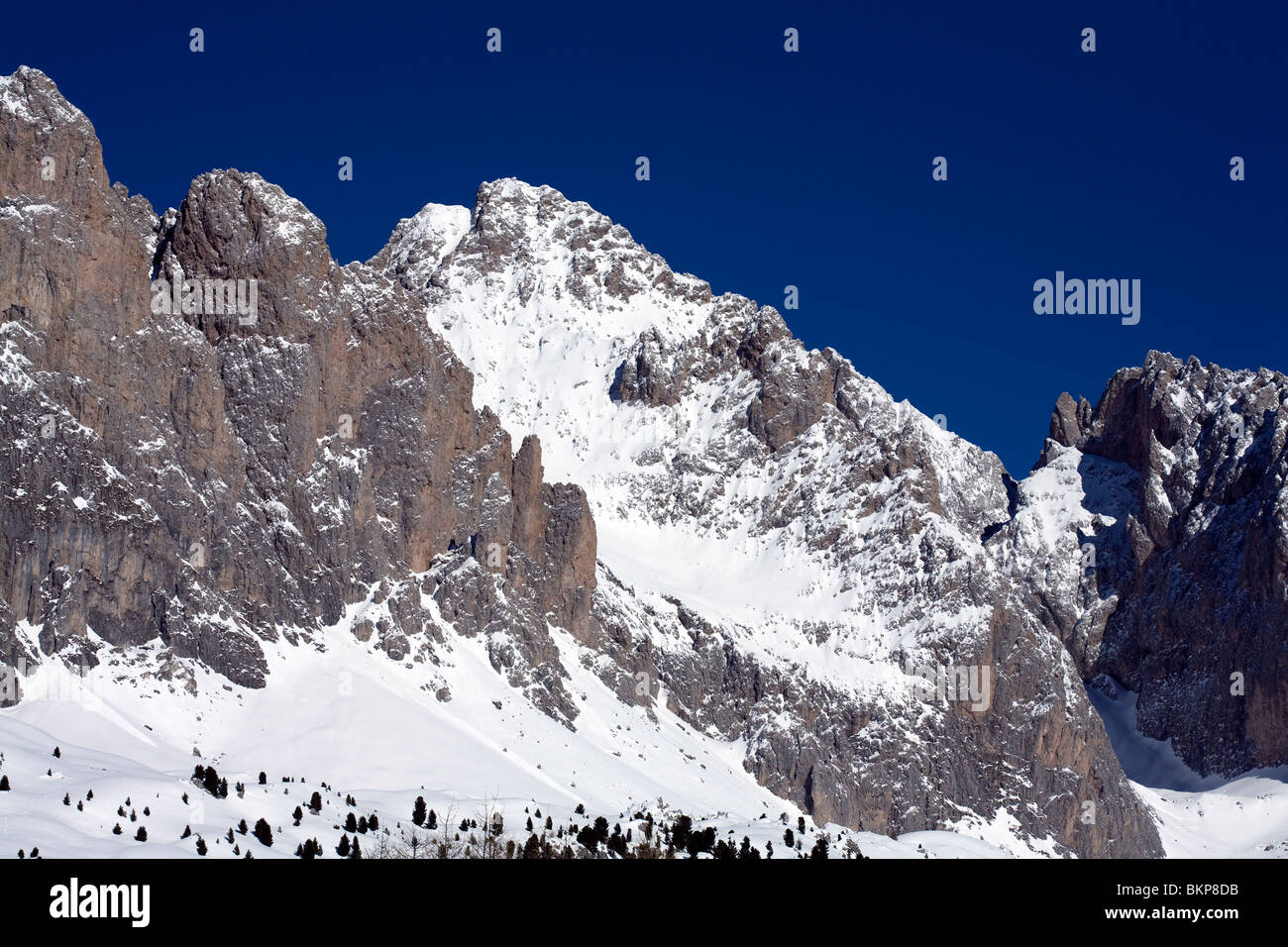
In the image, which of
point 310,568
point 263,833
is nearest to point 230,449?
point 310,568

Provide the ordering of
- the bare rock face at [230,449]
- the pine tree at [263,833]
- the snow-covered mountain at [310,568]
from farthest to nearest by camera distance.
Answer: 1. the bare rock face at [230,449]
2. the snow-covered mountain at [310,568]
3. the pine tree at [263,833]

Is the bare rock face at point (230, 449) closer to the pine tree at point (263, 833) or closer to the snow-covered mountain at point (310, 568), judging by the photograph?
the snow-covered mountain at point (310, 568)

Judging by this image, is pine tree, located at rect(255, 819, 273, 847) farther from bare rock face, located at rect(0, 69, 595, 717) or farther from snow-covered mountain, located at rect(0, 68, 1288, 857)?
bare rock face, located at rect(0, 69, 595, 717)

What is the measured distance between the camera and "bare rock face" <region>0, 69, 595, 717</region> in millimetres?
134625

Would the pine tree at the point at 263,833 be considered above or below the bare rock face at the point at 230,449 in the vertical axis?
below

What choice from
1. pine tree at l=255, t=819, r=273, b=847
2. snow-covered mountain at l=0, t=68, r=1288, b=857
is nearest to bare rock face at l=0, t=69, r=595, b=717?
snow-covered mountain at l=0, t=68, r=1288, b=857

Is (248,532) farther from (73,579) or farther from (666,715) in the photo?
(666,715)

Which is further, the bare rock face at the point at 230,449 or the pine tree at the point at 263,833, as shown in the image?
the bare rock face at the point at 230,449

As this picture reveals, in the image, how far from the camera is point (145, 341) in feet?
484

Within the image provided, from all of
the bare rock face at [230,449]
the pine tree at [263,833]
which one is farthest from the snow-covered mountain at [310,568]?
the pine tree at [263,833]

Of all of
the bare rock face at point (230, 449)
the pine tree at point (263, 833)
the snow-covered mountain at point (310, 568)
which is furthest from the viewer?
the bare rock face at point (230, 449)

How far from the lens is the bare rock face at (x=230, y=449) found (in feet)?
442

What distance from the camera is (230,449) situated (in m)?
154
